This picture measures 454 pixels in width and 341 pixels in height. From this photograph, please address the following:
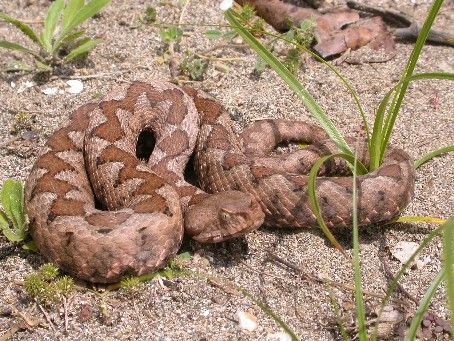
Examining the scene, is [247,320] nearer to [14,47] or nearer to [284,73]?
[284,73]

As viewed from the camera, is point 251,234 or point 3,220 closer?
point 3,220

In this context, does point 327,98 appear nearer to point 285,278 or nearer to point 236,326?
point 285,278

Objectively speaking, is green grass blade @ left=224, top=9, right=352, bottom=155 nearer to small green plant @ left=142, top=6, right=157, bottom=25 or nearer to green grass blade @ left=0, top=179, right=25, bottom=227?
green grass blade @ left=0, top=179, right=25, bottom=227

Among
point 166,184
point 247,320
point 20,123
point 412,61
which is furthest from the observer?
point 20,123

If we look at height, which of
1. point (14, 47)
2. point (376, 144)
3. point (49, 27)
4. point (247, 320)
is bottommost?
point (247, 320)

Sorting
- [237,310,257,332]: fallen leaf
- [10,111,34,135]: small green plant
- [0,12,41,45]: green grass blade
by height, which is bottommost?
[237,310,257,332]: fallen leaf

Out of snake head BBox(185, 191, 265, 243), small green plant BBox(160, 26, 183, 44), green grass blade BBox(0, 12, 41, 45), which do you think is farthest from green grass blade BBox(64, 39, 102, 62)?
snake head BBox(185, 191, 265, 243)

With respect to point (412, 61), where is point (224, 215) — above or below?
below

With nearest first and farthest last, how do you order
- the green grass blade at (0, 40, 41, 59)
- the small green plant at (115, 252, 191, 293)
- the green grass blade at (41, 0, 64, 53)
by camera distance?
the small green plant at (115, 252, 191, 293), the green grass blade at (0, 40, 41, 59), the green grass blade at (41, 0, 64, 53)

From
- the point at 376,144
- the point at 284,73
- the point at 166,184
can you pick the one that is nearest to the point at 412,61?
the point at 376,144
